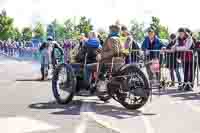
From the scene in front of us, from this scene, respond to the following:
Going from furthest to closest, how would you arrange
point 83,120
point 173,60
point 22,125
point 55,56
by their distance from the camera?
point 55,56 < point 173,60 < point 83,120 < point 22,125

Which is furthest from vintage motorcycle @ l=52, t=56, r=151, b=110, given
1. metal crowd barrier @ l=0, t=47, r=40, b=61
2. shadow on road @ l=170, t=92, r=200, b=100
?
metal crowd barrier @ l=0, t=47, r=40, b=61

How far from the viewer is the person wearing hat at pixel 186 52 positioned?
43.3 ft

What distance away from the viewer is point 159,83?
1194 cm

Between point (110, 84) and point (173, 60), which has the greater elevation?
point (173, 60)

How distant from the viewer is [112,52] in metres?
9.87

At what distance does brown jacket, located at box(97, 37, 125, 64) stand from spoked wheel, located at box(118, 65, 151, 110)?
391mm

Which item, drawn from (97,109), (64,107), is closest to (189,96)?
(97,109)

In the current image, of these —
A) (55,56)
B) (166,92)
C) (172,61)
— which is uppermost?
(55,56)

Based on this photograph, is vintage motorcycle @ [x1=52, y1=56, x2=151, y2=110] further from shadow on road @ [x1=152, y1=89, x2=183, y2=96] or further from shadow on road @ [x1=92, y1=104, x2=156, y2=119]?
shadow on road @ [x1=152, y1=89, x2=183, y2=96]

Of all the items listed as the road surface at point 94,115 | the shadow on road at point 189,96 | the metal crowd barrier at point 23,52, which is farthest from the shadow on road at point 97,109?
the metal crowd barrier at point 23,52

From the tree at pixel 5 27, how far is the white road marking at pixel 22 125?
74562 millimetres

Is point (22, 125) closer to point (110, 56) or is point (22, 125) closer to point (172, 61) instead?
point (110, 56)

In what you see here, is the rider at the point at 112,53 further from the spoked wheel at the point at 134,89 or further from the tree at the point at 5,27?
the tree at the point at 5,27

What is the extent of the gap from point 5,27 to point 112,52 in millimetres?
74448
